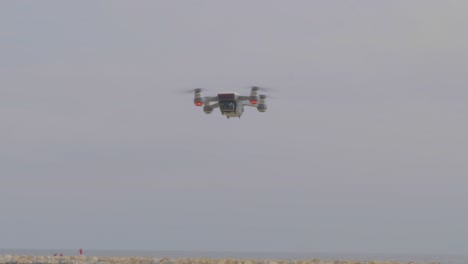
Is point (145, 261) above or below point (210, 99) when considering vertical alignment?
below

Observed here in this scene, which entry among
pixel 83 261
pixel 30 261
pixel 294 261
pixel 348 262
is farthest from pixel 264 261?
pixel 30 261

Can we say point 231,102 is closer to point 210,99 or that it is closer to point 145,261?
point 210,99

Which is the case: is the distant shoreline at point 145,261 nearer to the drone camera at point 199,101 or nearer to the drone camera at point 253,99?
the drone camera at point 253,99

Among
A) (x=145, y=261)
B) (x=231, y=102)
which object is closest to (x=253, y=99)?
(x=231, y=102)

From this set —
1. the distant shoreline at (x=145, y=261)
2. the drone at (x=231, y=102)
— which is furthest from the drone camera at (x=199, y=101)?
the distant shoreline at (x=145, y=261)

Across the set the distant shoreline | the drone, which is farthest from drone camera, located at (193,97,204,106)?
the distant shoreline

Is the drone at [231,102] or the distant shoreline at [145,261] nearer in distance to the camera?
the distant shoreline at [145,261]

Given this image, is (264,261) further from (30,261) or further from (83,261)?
(30,261)

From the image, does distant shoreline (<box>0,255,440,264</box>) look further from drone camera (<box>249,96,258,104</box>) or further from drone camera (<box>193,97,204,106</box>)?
drone camera (<box>193,97,204,106</box>)
